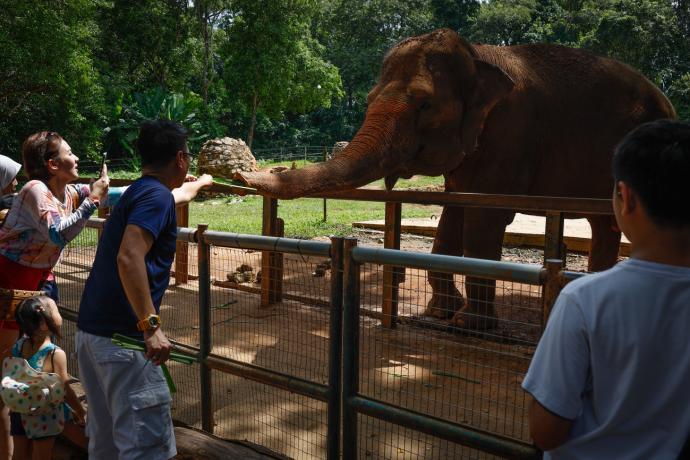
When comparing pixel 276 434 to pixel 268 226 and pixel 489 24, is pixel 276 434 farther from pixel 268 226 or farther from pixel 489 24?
pixel 489 24

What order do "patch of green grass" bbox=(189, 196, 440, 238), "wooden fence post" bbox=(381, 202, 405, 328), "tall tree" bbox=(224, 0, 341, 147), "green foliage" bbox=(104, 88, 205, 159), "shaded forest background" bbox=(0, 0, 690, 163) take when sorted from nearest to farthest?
"wooden fence post" bbox=(381, 202, 405, 328) < "patch of green grass" bbox=(189, 196, 440, 238) < "shaded forest background" bbox=(0, 0, 690, 163) < "green foliage" bbox=(104, 88, 205, 159) < "tall tree" bbox=(224, 0, 341, 147)

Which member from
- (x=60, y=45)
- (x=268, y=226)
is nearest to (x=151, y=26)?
(x=60, y=45)

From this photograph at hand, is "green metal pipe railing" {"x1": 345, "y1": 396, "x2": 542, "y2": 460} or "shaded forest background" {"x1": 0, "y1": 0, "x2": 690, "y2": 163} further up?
"shaded forest background" {"x1": 0, "y1": 0, "x2": 690, "y2": 163}

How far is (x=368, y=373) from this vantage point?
143 inches

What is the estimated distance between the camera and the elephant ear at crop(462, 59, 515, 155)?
6578 mm

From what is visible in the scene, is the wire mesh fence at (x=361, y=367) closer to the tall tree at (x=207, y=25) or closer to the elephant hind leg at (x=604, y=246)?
the elephant hind leg at (x=604, y=246)

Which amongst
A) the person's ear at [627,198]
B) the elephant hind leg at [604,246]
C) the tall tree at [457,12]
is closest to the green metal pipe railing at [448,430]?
the person's ear at [627,198]

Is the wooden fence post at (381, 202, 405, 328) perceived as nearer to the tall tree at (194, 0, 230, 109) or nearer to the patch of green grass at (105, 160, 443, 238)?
the patch of green grass at (105, 160, 443, 238)

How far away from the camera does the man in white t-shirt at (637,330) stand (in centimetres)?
158

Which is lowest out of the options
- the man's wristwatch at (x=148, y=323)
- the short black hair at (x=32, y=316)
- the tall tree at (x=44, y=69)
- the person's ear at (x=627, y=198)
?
the short black hair at (x=32, y=316)

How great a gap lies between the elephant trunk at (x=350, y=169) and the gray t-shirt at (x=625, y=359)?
4.28 metres

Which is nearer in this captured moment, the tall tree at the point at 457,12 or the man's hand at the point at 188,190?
the man's hand at the point at 188,190

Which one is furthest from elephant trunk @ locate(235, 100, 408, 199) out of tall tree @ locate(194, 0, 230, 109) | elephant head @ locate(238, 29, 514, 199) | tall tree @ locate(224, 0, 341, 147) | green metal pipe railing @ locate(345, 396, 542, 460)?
tall tree @ locate(194, 0, 230, 109)

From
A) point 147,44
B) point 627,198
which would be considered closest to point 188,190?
point 627,198
